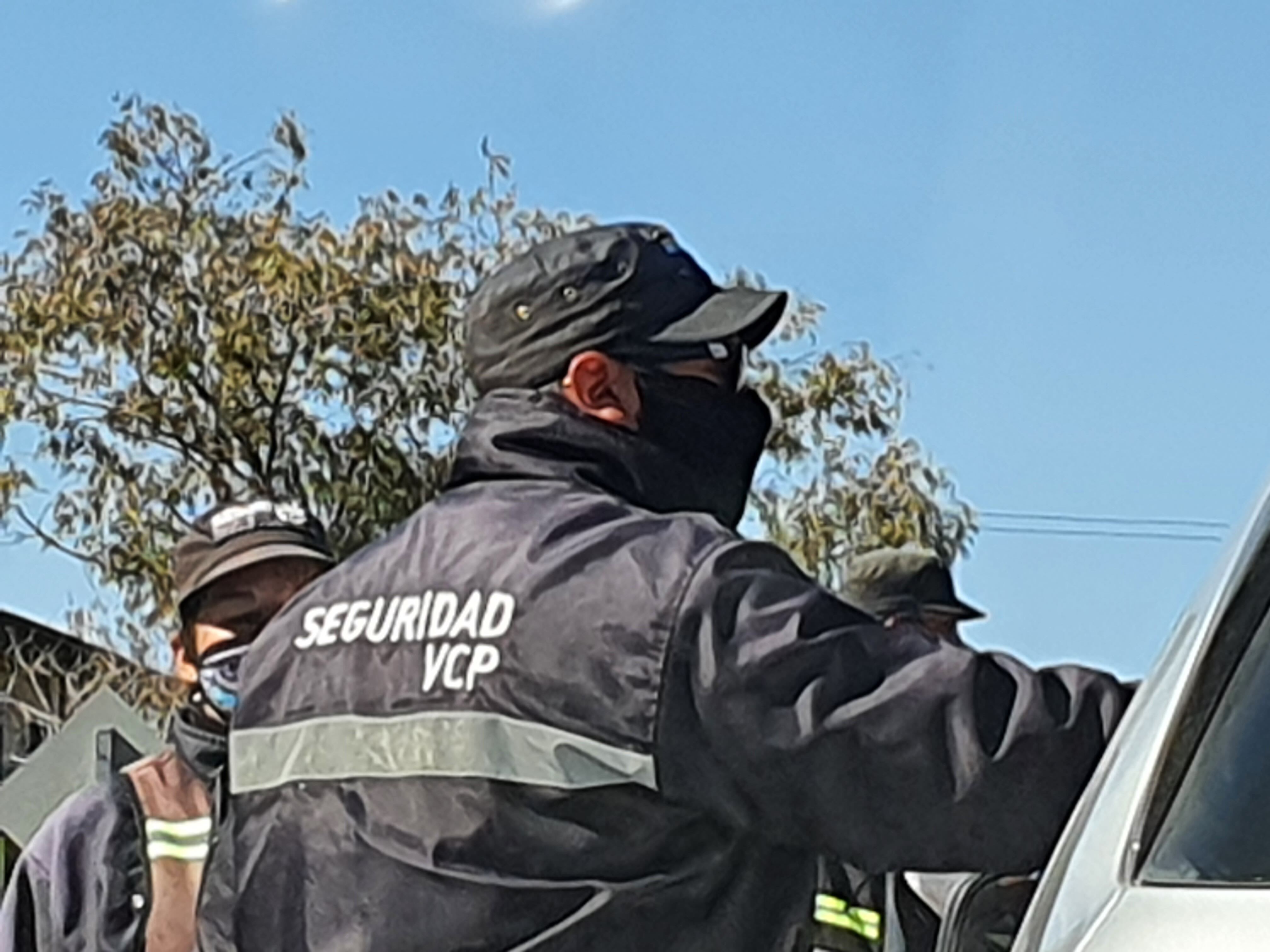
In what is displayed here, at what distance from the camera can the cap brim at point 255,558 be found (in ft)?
17.4

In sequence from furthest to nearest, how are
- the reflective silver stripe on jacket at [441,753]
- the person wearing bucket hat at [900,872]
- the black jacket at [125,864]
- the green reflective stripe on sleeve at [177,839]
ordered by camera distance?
the green reflective stripe on sleeve at [177,839] → the black jacket at [125,864] → the person wearing bucket hat at [900,872] → the reflective silver stripe on jacket at [441,753]

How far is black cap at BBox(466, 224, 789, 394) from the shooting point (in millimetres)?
3418

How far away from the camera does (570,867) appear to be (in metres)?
3.10

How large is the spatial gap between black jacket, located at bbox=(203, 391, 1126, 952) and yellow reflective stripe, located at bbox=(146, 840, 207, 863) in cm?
164

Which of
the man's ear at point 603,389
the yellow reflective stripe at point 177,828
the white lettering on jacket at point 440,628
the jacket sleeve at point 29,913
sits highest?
the man's ear at point 603,389

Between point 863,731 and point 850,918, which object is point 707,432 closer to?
point 863,731

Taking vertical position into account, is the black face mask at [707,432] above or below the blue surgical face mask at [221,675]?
above

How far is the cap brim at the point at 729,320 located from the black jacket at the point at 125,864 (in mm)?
1952

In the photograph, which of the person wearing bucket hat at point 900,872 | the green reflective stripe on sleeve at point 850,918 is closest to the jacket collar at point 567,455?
the person wearing bucket hat at point 900,872

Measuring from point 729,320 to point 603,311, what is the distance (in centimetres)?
17

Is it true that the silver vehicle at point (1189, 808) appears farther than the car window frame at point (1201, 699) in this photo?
No

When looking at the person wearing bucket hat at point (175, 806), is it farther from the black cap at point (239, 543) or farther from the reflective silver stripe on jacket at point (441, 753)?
the reflective silver stripe on jacket at point (441, 753)

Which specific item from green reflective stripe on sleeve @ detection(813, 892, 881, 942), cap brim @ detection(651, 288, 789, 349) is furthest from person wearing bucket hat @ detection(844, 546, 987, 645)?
cap brim @ detection(651, 288, 789, 349)

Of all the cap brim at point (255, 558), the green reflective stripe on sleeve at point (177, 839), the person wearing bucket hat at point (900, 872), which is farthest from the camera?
the cap brim at point (255, 558)
